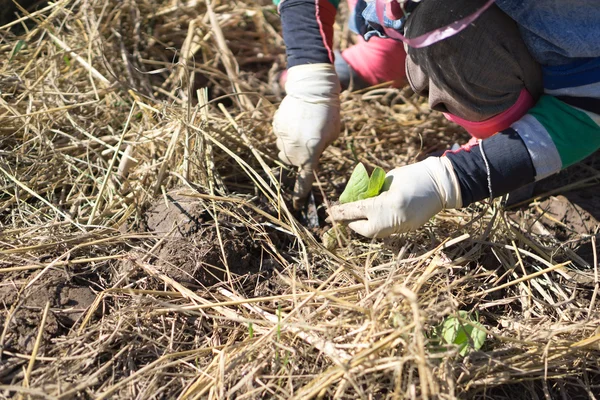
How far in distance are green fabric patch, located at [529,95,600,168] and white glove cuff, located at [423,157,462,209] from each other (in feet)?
0.66

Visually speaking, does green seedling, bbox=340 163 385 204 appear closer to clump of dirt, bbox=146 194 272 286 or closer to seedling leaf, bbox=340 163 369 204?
seedling leaf, bbox=340 163 369 204

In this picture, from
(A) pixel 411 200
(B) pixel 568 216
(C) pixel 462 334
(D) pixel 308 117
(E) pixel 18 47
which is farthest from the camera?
(E) pixel 18 47

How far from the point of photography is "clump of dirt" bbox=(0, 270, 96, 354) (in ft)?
3.47

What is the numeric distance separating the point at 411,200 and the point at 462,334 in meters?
0.27

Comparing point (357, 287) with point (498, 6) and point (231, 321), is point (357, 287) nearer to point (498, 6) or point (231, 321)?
point (231, 321)

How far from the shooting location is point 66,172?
1.47 m

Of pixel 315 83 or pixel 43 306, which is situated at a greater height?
pixel 315 83

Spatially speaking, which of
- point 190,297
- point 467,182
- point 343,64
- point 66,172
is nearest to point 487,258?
point 467,182

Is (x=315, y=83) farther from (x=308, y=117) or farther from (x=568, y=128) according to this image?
(x=568, y=128)

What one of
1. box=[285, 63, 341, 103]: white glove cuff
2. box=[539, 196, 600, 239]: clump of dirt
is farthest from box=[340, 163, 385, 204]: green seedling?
box=[539, 196, 600, 239]: clump of dirt

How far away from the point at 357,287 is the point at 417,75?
0.47 metres

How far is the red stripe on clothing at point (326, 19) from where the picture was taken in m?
1.39

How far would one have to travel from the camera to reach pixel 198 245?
1208mm

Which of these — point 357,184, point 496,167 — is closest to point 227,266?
point 357,184
